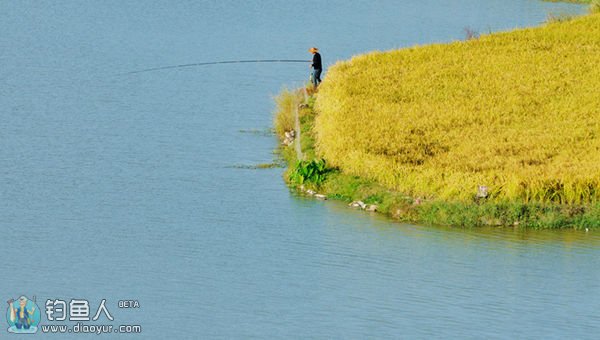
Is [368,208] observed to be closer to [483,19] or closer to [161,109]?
[161,109]

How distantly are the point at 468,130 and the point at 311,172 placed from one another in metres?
3.10

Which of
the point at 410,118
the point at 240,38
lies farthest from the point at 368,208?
the point at 240,38

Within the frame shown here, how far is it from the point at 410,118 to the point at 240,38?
59.8ft

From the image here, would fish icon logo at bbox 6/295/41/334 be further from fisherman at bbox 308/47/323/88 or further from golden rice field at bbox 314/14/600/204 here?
fisherman at bbox 308/47/323/88

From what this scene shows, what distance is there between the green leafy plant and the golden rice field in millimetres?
223

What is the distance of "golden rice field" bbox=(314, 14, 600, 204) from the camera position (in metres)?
24.6

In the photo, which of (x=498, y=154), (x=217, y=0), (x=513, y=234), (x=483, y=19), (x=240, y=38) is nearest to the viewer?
(x=513, y=234)

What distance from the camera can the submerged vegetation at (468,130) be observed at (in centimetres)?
2419

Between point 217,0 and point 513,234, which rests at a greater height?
point 217,0

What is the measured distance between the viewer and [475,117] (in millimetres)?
28594

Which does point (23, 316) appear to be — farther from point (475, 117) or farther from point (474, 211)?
point (475, 117)

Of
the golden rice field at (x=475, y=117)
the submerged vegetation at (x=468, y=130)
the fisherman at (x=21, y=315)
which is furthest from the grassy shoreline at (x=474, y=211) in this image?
the fisherman at (x=21, y=315)

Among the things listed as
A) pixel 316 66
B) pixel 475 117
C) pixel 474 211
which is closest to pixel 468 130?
pixel 475 117

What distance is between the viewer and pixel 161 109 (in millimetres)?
33875
